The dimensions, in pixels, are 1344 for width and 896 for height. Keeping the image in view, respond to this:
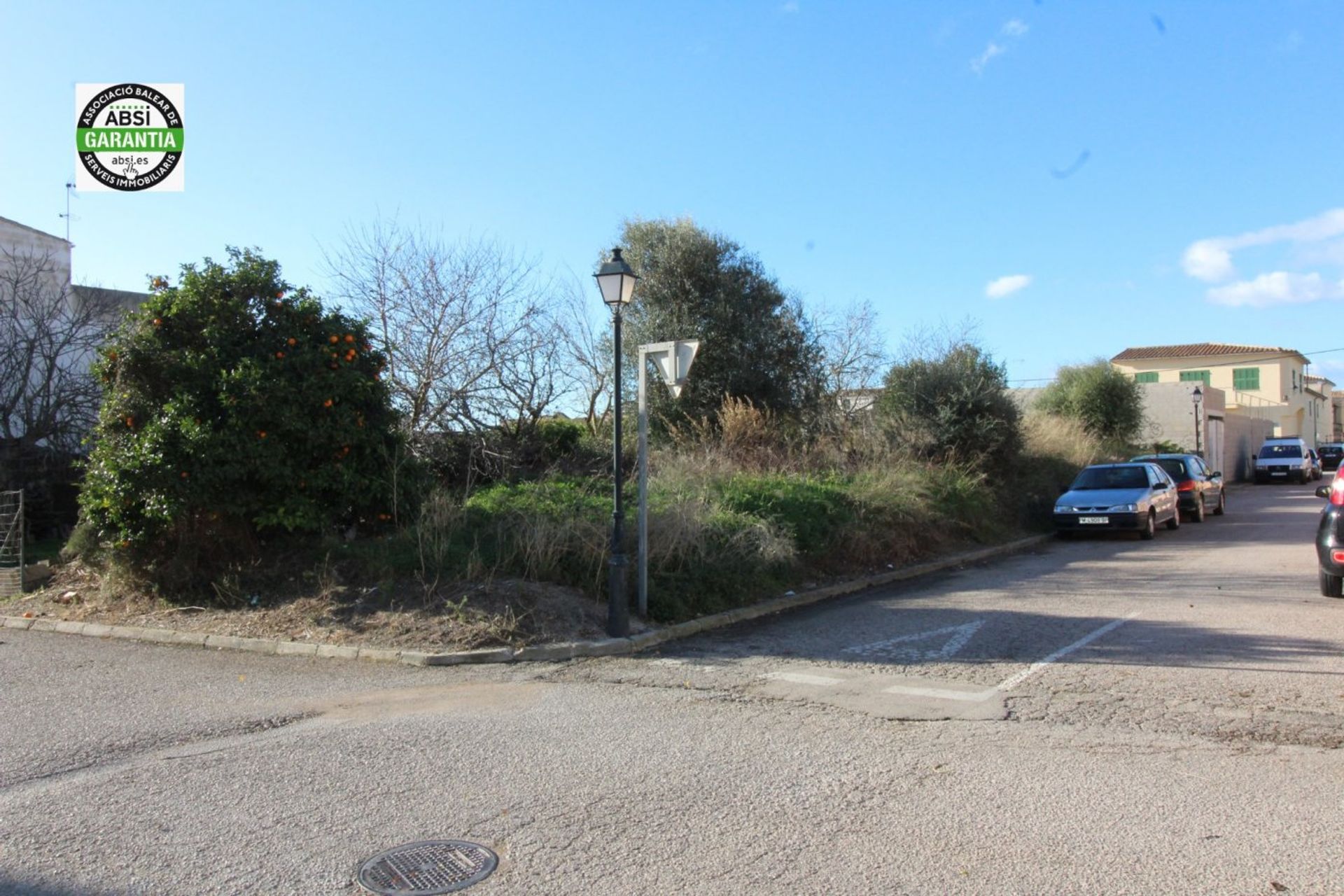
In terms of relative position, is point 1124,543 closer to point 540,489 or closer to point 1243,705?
point 540,489

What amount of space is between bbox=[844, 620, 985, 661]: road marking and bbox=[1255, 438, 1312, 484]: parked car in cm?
3942

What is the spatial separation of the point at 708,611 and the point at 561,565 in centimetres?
169

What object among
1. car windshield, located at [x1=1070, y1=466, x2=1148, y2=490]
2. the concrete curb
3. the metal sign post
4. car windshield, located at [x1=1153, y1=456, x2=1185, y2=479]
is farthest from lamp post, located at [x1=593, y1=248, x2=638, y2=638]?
car windshield, located at [x1=1153, y1=456, x2=1185, y2=479]

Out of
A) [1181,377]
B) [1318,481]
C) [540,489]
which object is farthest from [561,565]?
[1181,377]

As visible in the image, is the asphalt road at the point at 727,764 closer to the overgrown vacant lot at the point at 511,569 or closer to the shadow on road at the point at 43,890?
the shadow on road at the point at 43,890

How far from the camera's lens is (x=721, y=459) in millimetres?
17578

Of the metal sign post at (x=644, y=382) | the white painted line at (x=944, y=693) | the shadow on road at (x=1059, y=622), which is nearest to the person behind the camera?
the white painted line at (x=944, y=693)

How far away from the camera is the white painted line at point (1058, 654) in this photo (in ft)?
24.4

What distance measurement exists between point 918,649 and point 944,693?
1.66 metres

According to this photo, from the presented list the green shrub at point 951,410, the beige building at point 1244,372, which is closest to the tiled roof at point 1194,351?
the beige building at point 1244,372

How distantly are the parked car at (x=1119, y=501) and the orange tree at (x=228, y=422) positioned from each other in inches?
542

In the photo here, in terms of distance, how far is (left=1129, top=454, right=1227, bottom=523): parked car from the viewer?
73.7ft

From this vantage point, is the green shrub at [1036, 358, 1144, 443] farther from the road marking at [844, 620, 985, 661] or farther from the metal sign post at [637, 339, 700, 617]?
the metal sign post at [637, 339, 700, 617]

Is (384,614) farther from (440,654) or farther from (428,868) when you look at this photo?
(428,868)
